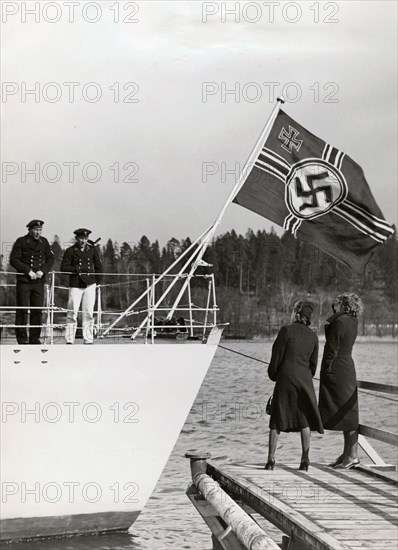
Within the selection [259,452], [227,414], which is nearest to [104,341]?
[259,452]

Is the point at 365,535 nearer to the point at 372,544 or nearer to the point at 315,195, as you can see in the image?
the point at 372,544

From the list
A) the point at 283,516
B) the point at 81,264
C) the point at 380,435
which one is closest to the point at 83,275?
the point at 81,264

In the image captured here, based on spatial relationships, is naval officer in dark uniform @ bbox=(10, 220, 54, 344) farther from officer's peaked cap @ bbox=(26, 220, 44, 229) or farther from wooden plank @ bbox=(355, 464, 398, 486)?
wooden plank @ bbox=(355, 464, 398, 486)

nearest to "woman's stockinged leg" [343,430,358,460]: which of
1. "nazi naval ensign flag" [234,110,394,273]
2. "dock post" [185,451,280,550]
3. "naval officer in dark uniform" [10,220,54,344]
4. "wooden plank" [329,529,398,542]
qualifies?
"dock post" [185,451,280,550]

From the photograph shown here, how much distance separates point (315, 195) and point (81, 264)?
3.41m

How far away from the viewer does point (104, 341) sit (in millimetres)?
12789

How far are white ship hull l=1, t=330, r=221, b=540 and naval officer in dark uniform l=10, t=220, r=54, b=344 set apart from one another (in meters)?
0.73

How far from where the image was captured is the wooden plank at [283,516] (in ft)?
20.8

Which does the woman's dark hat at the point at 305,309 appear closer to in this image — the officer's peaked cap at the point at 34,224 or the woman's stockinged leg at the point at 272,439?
the woman's stockinged leg at the point at 272,439

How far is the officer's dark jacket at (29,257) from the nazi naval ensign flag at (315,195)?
286 centimetres

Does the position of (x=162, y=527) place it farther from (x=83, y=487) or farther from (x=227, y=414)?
(x=227, y=414)

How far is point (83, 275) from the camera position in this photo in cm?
1183

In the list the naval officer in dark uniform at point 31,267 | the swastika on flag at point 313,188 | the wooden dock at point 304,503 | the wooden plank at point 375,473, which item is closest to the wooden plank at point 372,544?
the wooden dock at point 304,503

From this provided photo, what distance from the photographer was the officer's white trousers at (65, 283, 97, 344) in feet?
38.7
